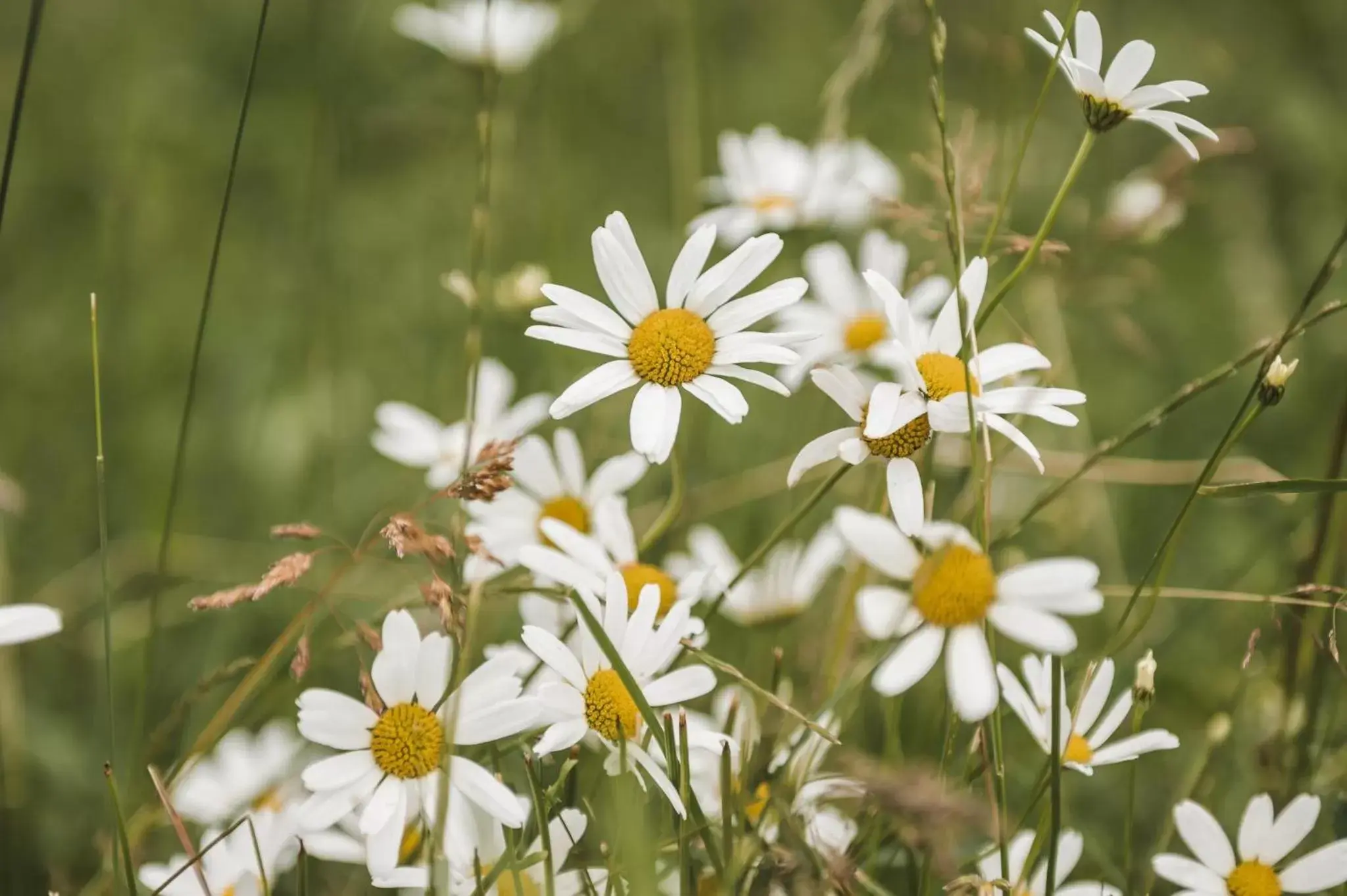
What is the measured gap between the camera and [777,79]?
2.32 meters

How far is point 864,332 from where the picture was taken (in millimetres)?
1174

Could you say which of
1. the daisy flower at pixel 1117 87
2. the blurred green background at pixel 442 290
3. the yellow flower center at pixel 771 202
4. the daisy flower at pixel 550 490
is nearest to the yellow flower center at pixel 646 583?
the daisy flower at pixel 550 490

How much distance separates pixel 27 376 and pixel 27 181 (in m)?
0.49

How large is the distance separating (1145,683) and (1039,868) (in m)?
0.21

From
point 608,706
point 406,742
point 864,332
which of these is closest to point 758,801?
point 608,706

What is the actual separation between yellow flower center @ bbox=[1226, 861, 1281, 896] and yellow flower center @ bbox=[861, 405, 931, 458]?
0.37m

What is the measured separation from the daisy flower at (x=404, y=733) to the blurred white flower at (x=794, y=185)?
25.3 inches

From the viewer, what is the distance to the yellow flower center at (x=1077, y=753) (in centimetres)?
76

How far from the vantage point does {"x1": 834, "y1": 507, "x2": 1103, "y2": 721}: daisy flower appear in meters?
0.58

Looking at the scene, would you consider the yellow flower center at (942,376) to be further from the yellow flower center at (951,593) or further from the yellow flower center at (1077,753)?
the yellow flower center at (1077,753)

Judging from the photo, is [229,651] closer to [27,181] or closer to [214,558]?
[214,558]

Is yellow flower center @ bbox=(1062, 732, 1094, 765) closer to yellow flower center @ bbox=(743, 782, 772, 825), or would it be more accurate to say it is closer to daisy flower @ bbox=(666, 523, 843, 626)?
yellow flower center @ bbox=(743, 782, 772, 825)

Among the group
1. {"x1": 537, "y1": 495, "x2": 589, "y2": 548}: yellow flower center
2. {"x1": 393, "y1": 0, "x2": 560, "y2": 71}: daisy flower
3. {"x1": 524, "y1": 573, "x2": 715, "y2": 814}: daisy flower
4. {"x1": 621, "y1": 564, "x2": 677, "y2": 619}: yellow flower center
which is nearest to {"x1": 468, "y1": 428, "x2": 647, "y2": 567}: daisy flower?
{"x1": 537, "y1": 495, "x2": 589, "y2": 548}: yellow flower center

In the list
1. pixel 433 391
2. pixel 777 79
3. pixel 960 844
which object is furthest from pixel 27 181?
pixel 960 844
